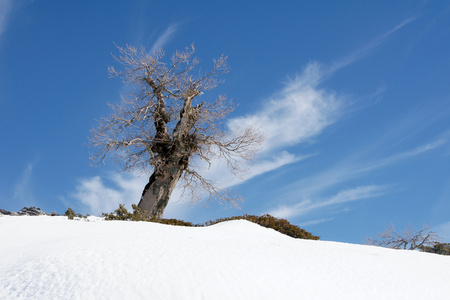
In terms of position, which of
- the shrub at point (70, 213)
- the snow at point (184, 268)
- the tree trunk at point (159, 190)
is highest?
the tree trunk at point (159, 190)

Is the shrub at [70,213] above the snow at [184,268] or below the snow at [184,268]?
above

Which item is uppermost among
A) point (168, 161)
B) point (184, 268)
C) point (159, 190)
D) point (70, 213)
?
point (168, 161)

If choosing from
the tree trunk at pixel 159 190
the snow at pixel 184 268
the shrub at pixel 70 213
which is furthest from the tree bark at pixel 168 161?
the snow at pixel 184 268

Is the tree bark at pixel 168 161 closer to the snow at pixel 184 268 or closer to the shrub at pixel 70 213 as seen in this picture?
the shrub at pixel 70 213

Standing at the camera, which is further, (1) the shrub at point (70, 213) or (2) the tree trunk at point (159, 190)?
(2) the tree trunk at point (159, 190)

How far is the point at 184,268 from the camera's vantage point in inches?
149

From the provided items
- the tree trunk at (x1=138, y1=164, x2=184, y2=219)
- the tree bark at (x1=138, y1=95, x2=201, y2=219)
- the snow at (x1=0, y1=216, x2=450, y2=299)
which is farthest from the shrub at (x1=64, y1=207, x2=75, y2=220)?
the tree trunk at (x1=138, y1=164, x2=184, y2=219)

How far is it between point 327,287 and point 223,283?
1.20m

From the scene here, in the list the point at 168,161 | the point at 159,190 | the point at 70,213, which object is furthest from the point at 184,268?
the point at 168,161

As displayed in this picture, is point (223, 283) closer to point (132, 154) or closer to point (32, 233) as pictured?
point (32, 233)

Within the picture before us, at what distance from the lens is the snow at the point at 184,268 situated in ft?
11.4

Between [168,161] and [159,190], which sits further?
[168,161]

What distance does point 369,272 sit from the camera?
477 centimetres

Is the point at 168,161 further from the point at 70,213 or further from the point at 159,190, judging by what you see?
the point at 70,213
